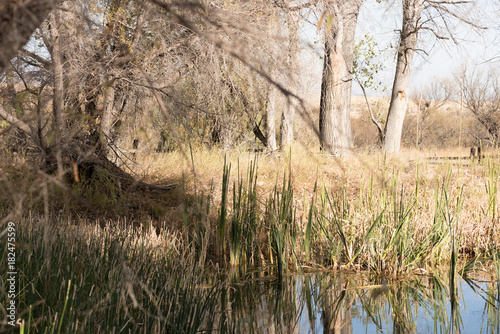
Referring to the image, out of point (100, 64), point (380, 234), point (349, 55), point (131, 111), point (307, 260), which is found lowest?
point (307, 260)

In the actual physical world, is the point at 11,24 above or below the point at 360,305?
above

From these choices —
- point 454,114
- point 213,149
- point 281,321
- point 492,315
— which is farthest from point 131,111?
point 454,114

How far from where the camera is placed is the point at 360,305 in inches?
Result: 145

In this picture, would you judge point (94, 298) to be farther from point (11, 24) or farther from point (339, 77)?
point (339, 77)

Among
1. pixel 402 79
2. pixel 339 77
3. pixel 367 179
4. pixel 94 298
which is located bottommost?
pixel 94 298

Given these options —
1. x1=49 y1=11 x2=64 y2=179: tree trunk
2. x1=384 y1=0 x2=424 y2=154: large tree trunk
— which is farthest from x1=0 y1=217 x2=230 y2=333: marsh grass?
x1=384 y1=0 x2=424 y2=154: large tree trunk

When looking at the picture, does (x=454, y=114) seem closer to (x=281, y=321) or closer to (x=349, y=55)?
(x=349, y=55)

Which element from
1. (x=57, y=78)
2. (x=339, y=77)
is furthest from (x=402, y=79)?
(x=57, y=78)

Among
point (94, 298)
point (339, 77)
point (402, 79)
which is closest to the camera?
point (94, 298)

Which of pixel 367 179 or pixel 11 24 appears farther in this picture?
pixel 367 179

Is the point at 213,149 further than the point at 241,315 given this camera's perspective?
Yes

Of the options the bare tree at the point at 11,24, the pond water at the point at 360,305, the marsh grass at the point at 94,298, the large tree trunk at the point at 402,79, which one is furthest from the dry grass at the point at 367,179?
the large tree trunk at the point at 402,79

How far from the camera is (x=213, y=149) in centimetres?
848

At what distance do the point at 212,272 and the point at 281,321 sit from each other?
3.15 ft
